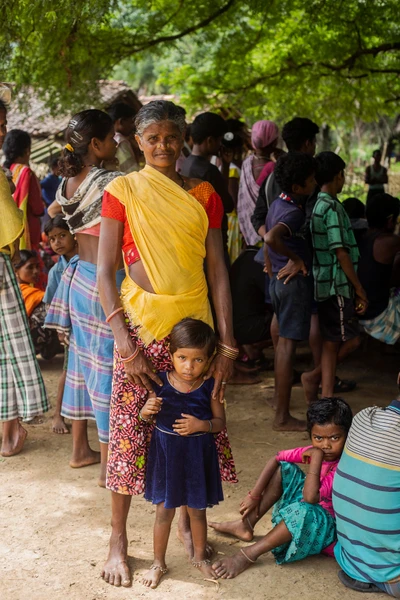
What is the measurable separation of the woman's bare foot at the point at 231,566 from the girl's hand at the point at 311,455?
517 millimetres

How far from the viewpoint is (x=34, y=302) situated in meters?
6.64

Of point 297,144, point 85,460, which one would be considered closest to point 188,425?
point 85,460

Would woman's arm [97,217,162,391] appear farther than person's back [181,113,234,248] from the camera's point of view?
No

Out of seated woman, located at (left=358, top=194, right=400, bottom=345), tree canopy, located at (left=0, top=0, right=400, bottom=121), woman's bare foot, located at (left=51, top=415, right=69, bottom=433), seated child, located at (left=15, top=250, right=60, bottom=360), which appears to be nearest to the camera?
woman's bare foot, located at (left=51, top=415, right=69, bottom=433)

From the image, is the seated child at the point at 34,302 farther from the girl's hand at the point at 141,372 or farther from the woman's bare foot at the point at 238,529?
the girl's hand at the point at 141,372

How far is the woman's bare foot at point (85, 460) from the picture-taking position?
175 inches

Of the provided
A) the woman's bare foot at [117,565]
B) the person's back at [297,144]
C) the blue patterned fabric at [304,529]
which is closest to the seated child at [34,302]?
the person's back at [297,144]

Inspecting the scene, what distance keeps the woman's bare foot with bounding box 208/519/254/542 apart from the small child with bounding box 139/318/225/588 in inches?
17.3

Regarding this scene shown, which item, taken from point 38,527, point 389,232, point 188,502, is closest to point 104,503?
point 38,527

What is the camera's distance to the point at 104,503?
394 centimetres

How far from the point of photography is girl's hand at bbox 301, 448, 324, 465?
3.27 meters

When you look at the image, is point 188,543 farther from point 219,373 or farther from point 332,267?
point 332,267

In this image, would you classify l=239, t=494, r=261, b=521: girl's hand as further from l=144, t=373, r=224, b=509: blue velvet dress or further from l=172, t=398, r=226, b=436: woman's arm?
l=172, t=398, r=226, b=436: woman's arm

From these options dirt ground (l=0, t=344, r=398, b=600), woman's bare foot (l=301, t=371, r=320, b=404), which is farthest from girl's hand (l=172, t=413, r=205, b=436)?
woman's bare foot (l=301, t=371, r=320, b=404)
